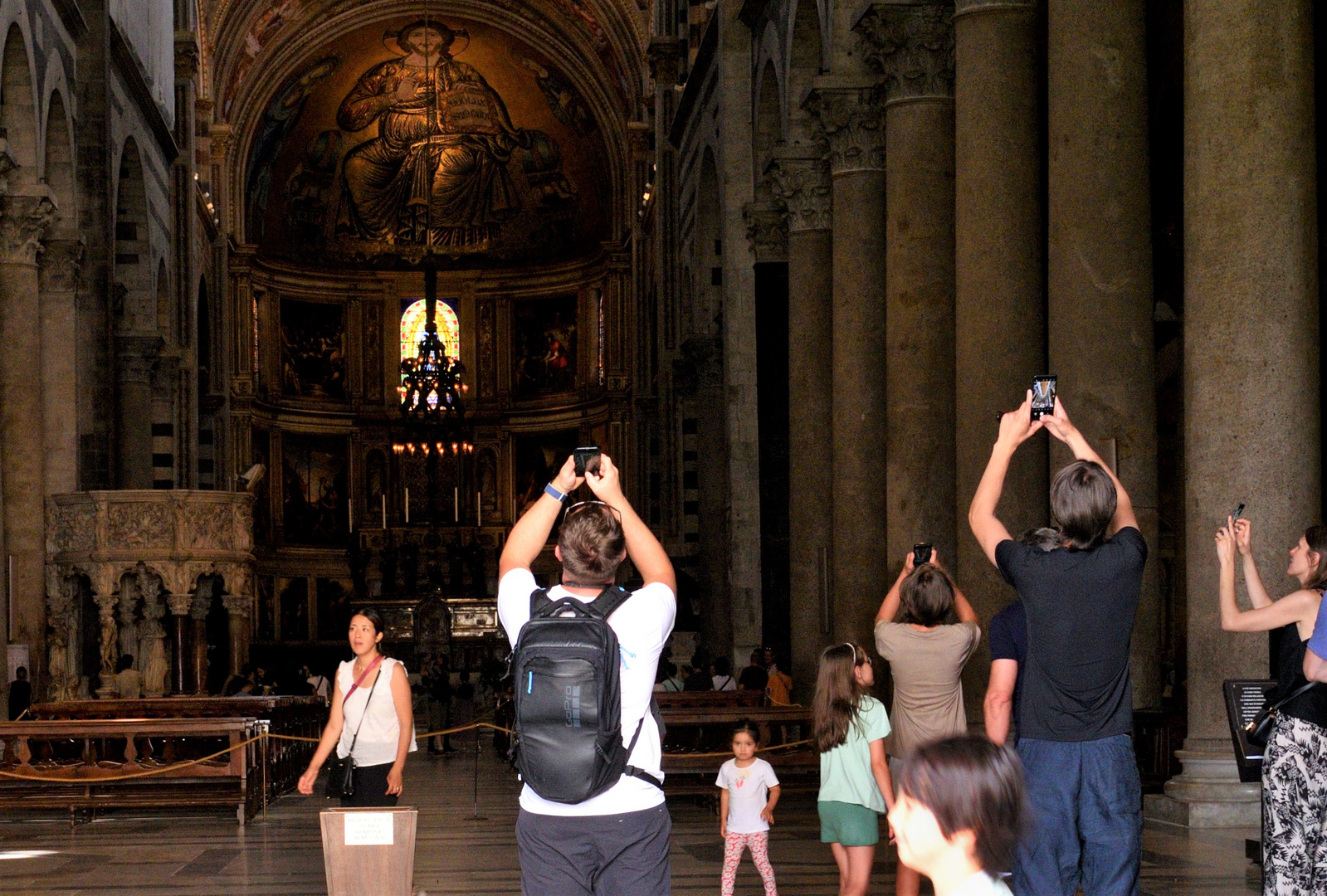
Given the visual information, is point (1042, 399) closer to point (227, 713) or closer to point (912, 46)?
point (912, 46)

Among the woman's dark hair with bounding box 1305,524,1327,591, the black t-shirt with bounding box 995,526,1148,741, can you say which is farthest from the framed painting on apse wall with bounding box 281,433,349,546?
the black t-shirt with bounding box 995,526,1148,741

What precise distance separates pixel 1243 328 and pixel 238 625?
16085 mm

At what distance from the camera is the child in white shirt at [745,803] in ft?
25.2

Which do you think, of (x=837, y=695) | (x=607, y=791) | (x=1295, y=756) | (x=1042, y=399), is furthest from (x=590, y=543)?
(x=837, y=695)

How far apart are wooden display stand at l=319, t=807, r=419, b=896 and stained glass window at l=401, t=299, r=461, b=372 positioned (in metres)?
39.3

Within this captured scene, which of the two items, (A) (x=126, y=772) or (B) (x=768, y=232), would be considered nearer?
(A) (x=126, y=772)

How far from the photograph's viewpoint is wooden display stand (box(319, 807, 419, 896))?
707cm

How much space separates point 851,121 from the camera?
16.2 m

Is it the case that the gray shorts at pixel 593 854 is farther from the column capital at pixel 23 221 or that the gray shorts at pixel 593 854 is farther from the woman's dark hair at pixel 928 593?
the column capital at pixel 23 221

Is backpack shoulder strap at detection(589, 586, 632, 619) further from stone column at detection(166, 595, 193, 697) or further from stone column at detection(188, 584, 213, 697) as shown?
stone column at detection(188, 584, 213, 697)

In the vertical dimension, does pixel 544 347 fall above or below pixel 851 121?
below

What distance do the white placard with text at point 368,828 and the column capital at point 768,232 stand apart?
48.7 ft

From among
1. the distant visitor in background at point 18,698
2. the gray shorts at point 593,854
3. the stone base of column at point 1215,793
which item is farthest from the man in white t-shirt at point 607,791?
the distant visitor in background at point 18,698

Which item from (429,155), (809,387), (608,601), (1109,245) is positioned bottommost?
(608,601)
